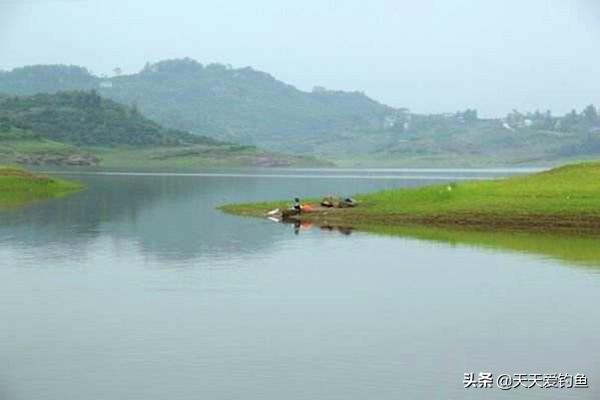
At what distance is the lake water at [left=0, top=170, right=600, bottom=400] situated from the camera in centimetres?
1827

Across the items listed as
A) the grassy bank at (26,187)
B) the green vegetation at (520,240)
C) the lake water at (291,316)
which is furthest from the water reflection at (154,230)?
the grassy bank at (26,187)

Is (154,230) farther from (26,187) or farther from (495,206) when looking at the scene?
(26,187)

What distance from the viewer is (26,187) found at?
78.3 meters

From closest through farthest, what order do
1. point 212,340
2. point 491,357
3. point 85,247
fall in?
point 491,357 → point 212,340 → point 85,247

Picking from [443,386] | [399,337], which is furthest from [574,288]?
[443,386]

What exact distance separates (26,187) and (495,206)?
141 feet

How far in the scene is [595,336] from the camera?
22109 mm

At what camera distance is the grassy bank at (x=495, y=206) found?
47.4 metres

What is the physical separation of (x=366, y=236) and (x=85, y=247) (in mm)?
13031

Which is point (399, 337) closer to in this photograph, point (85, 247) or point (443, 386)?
point (443, 386)

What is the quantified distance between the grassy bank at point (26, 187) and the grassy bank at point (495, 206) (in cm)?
2133

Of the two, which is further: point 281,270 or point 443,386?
point 281,270

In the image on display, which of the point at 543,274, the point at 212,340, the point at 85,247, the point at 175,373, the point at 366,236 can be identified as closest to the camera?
the point at 175,373

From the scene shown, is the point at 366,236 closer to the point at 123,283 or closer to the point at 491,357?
the point at 123,283
